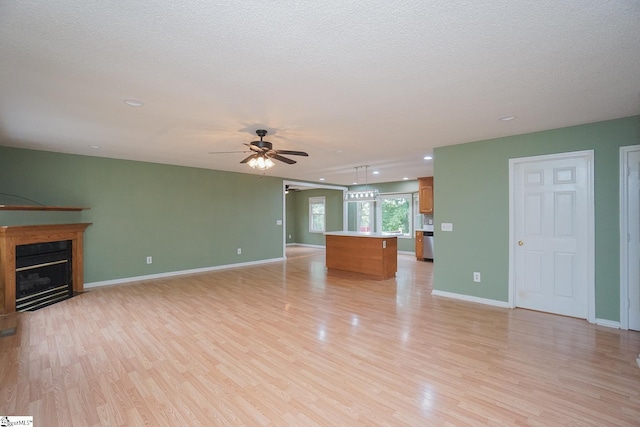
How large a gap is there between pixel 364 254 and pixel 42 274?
5510mm

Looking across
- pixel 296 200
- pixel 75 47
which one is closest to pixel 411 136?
pixel 75 47

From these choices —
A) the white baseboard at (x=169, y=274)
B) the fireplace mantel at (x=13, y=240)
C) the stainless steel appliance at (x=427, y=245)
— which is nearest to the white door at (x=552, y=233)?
the stainless steel appliance at (x=427, y=245)

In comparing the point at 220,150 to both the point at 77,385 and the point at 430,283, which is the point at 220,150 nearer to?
the point at 77,385

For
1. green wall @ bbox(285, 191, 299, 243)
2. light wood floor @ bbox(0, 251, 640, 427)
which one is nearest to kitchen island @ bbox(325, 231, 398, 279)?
light wood floor @ bbox(0, 251, 640, 427)

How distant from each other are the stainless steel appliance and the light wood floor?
386cm

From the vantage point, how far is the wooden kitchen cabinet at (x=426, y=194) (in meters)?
7.94

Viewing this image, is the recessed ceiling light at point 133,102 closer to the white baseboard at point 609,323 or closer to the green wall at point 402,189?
the white baseboard at point 609,323

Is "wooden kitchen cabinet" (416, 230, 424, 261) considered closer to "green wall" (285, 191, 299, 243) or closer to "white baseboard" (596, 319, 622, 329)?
"white baseboard" (596, 319, 622, 329)

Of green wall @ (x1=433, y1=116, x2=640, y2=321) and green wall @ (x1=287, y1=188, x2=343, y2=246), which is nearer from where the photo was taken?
green wall @ (x1=433, y1=116, x2=640, y2=321)

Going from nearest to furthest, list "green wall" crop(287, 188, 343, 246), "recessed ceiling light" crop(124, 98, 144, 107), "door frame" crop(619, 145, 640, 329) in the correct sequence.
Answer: "recessed ceiling light" crop(124, 98, 144, 107) → "door frame" crop(619, 145, 640, 329) → "green wall" crop(287, 188, 343, 246)

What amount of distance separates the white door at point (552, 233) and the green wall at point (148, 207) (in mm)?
5780

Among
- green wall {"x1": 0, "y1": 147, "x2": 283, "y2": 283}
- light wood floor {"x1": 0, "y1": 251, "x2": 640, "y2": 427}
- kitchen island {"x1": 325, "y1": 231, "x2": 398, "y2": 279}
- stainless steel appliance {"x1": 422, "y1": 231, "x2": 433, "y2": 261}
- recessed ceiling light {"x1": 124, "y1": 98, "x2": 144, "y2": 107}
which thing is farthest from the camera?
stainless steel appliance {"x1": 422, "y1": 231, "x2": 433, "y2": 261}

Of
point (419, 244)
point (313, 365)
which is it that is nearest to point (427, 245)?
point (419, 244)

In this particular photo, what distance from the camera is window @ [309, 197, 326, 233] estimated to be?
11.5 m
